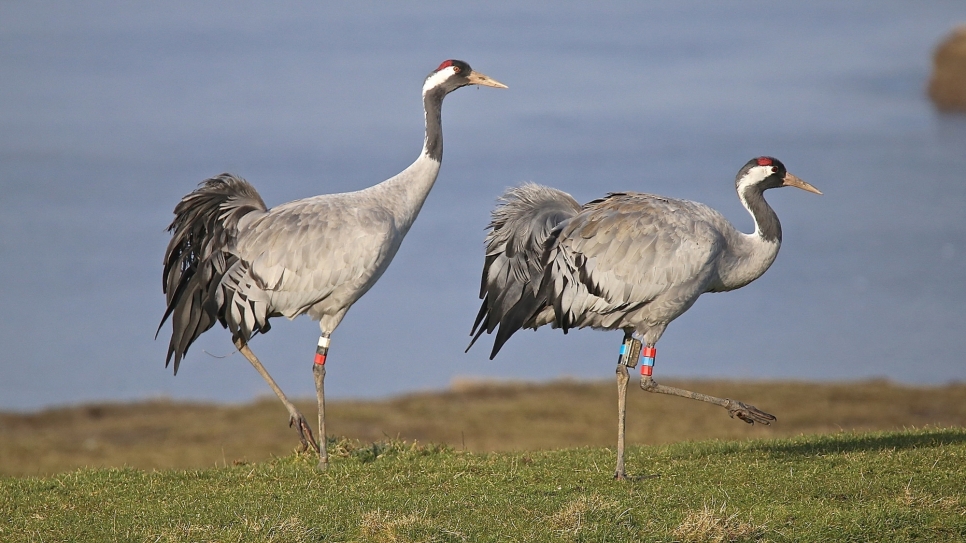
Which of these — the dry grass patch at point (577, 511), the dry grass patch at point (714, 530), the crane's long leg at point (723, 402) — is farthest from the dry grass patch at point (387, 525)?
the crane's long leg at point (723, 402)

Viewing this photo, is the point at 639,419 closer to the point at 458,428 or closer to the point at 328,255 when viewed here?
the point at 458,428

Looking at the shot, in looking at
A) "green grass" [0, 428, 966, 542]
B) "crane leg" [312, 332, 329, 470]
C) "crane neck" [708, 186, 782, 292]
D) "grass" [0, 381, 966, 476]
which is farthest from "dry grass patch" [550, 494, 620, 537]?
"grass" [0, 381, 966, 476]

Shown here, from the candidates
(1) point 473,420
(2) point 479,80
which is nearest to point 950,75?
(1) point 473,420

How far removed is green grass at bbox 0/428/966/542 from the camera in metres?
6.39

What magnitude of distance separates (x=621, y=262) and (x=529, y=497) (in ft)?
5.94

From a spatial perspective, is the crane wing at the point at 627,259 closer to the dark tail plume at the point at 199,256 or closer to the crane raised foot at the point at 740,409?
the crane raised foot at the point at 740,409

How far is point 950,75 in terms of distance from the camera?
54.7m

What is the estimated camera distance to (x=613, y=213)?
27.0 feet

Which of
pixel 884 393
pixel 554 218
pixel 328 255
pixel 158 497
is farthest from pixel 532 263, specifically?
pixel 884 393

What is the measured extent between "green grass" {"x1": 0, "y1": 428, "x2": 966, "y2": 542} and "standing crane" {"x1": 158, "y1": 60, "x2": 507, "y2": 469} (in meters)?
0.87


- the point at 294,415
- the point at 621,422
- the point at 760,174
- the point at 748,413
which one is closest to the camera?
the point at 621,422

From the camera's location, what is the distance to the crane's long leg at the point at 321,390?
28.1 ft

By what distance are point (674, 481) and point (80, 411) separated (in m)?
19.0

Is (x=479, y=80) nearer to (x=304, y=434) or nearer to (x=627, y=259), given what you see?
(x=627, y=259)
